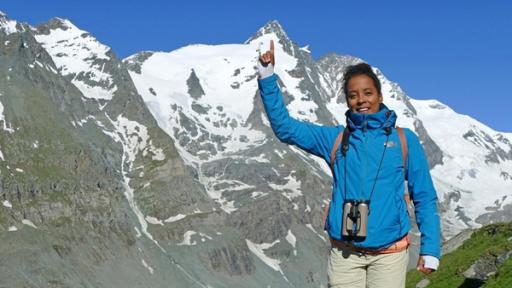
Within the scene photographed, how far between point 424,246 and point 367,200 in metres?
1.13

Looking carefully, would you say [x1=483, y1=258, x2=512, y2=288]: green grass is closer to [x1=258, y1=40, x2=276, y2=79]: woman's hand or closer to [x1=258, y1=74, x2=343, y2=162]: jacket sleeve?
[x1=258, y1=74, x2=343, y2=162]: jacket sleeve

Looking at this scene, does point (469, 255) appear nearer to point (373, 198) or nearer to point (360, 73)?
point (360, 73)

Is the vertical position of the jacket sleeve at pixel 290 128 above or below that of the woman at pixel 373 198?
above

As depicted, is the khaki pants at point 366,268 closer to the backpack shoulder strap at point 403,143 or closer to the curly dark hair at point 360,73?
the backpack shoulder strap at point 403,143

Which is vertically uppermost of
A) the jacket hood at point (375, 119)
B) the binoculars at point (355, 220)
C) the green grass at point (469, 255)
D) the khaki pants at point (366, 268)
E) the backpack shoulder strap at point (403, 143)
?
the jacket hood at point (375, 119)

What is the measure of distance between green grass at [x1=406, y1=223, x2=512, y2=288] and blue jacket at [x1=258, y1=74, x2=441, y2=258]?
9.39 meters

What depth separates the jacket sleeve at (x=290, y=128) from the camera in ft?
42.6

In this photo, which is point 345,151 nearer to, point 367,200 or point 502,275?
point 367,200

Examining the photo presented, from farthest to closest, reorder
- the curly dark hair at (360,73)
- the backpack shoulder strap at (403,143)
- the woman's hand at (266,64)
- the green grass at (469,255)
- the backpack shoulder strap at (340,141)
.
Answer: the green grass at (469,255), the curly dark hair at (360,73), the woman's hand at (266,64), the backpack shoulder strap at (340,141), the backpack shoulder strap at (403,143)

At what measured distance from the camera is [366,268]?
12.6 metres

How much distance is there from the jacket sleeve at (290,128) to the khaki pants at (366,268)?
1699mm

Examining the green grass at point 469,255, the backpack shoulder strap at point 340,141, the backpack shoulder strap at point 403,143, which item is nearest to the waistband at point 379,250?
the backpack shoulder strap at point 403,143

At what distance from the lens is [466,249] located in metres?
30.6

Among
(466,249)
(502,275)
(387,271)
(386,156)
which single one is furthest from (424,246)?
(466,249)
